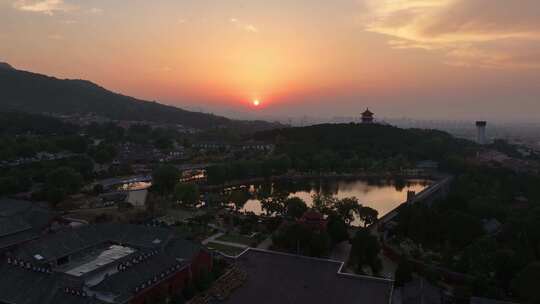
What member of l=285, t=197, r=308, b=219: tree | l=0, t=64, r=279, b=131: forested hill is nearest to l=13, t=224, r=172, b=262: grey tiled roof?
l=285, t=197, r=308, b=219: tree

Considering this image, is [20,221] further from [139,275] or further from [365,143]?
[365,143]

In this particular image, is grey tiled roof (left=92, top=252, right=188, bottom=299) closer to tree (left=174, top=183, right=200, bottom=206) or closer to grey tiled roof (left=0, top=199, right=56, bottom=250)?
grey tiled roof (left=0, top=199, right=56, bottom=250)

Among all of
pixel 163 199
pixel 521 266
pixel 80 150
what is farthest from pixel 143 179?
pixel 521 266

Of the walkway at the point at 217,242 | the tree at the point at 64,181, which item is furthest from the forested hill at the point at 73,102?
the walkway at the point at 217,242

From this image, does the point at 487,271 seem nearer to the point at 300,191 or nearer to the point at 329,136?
the point at 300,191

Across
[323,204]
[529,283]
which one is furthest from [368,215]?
[529,283]
